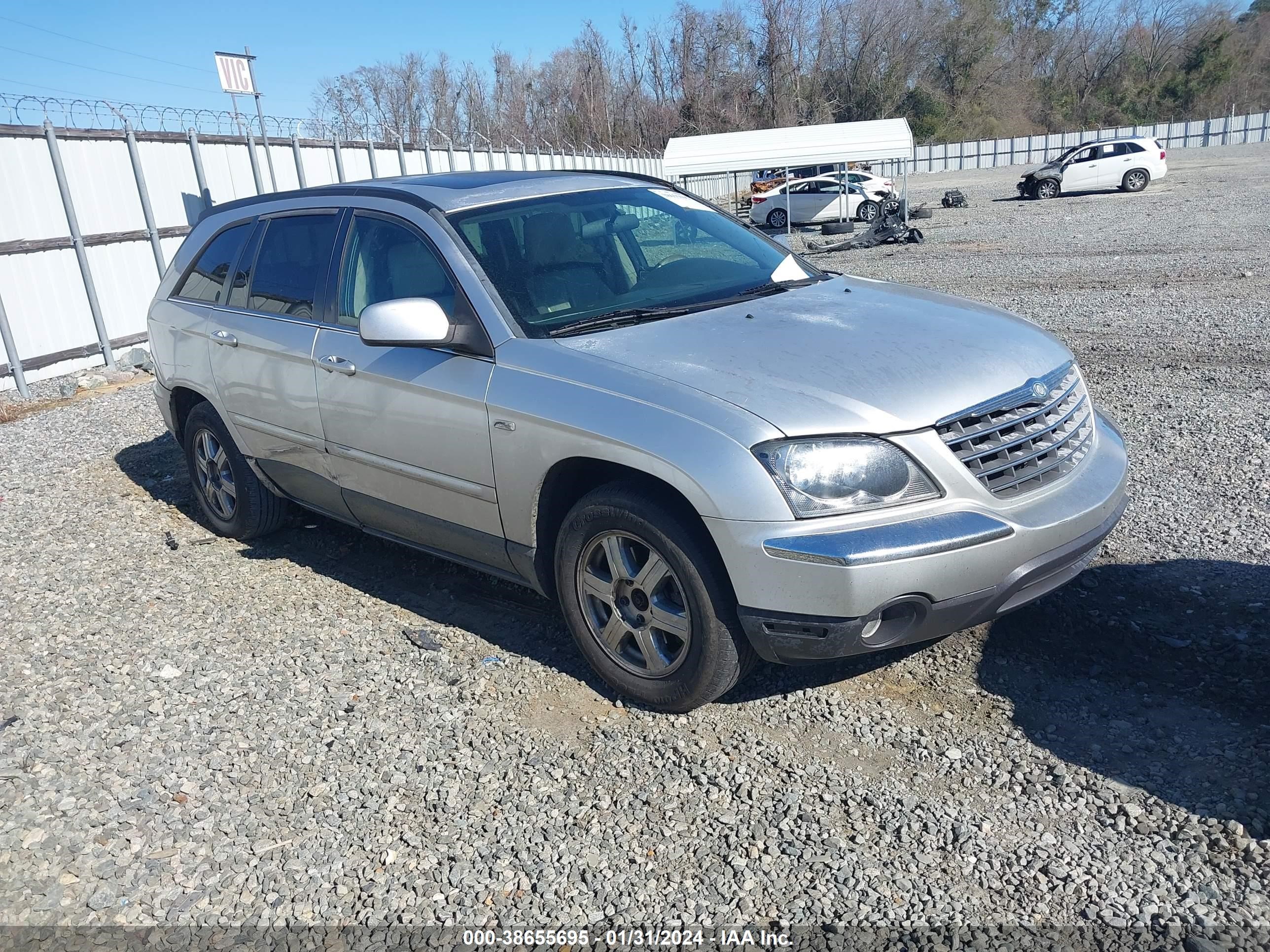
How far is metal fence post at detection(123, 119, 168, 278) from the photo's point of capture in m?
12.3

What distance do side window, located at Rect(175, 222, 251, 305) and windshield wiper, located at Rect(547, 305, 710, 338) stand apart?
2501mm

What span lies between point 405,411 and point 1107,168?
32151 millimetres

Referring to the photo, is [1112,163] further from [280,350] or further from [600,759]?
[600,759]

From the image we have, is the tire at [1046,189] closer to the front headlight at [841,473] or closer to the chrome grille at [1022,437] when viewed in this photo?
the chrome grille at [1022,437]

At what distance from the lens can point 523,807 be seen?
10.2 feet

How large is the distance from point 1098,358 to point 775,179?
84.3 ft

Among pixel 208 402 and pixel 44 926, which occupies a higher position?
pixel 208 402

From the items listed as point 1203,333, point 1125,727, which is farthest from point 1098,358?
point 1125,727

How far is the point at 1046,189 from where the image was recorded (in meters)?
31.2

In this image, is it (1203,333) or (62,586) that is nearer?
(62,586)

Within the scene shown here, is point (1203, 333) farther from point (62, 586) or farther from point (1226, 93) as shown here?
point (1226, 93)

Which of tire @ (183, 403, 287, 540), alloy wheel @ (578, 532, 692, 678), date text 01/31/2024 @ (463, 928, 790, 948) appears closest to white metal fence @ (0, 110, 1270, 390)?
tire @ (183, 403, 287, 540)

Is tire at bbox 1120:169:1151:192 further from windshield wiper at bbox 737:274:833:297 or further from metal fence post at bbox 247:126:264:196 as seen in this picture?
windshield wiper at bbox 737:274:833:297

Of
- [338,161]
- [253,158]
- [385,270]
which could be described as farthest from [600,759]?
[338,161]
